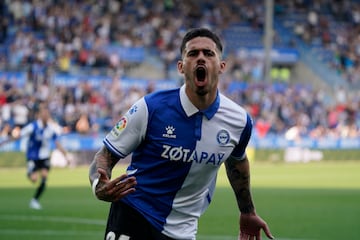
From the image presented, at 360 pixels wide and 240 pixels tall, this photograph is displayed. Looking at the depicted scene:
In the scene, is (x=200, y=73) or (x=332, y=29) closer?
(x=200, y=73)

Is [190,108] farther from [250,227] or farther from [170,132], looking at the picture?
[250,227]

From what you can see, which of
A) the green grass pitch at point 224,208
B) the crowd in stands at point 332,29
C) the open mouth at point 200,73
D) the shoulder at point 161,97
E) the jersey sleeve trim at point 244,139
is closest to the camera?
the open mouth at point 200,73

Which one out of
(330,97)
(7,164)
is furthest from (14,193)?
(330,97)

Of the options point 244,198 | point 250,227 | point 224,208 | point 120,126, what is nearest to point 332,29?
point 224,208

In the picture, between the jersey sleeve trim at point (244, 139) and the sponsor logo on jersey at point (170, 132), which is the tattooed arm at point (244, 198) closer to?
the jersey sleeve trim at point (244, 139)

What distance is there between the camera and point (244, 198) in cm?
747

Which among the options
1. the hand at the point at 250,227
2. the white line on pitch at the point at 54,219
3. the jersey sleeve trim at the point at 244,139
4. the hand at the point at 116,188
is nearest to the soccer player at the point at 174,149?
the jersey sleeve trim at the point at 244,139

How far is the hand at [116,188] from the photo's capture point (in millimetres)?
6152

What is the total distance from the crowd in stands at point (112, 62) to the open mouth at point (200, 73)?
26430mm

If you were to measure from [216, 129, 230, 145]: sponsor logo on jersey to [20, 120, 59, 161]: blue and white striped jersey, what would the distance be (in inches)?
593

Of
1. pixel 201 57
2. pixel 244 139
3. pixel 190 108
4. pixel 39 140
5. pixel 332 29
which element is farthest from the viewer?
pixel 332 29

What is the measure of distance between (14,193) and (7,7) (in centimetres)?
1864

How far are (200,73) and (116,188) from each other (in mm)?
1092

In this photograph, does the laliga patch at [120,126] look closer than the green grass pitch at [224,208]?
Yes
